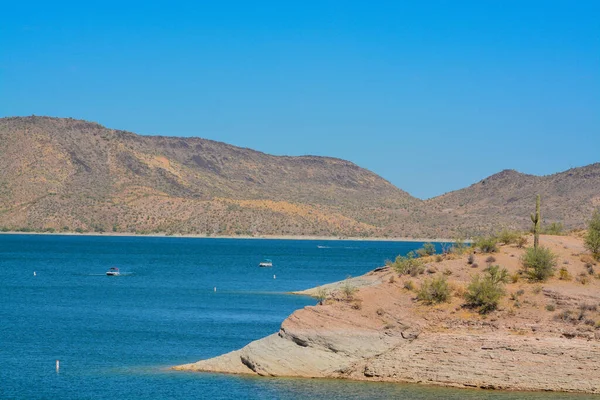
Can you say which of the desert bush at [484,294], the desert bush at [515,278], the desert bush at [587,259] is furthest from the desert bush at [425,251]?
the desert bush at [484,294]

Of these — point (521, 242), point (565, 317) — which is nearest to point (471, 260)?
point (521, 242)

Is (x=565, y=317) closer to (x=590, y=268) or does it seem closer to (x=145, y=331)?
(x=590, y=268)

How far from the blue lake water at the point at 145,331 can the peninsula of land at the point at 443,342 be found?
568 millimetres

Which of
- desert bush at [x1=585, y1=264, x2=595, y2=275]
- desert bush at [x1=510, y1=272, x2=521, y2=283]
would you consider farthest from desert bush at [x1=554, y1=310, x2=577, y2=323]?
desert bush at [x1=585, y1=264, x2=595, y2=275]

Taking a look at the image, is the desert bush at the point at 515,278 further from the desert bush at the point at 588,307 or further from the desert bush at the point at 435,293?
the desert bush at the point at 588,307

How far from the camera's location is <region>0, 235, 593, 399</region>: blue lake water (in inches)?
1224

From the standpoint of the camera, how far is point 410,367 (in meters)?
31.7

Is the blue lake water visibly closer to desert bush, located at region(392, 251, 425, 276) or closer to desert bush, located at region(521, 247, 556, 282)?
desert bush, located at region(521, 247, 556, 282)

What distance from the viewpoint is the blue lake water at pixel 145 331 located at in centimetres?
3108

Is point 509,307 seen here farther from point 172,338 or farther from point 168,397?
point 172,338

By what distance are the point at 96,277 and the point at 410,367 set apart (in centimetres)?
6186

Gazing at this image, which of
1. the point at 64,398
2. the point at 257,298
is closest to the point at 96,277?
the point at 257,298

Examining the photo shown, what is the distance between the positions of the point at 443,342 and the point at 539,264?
6.79 meters

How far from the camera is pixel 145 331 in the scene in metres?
46.4
